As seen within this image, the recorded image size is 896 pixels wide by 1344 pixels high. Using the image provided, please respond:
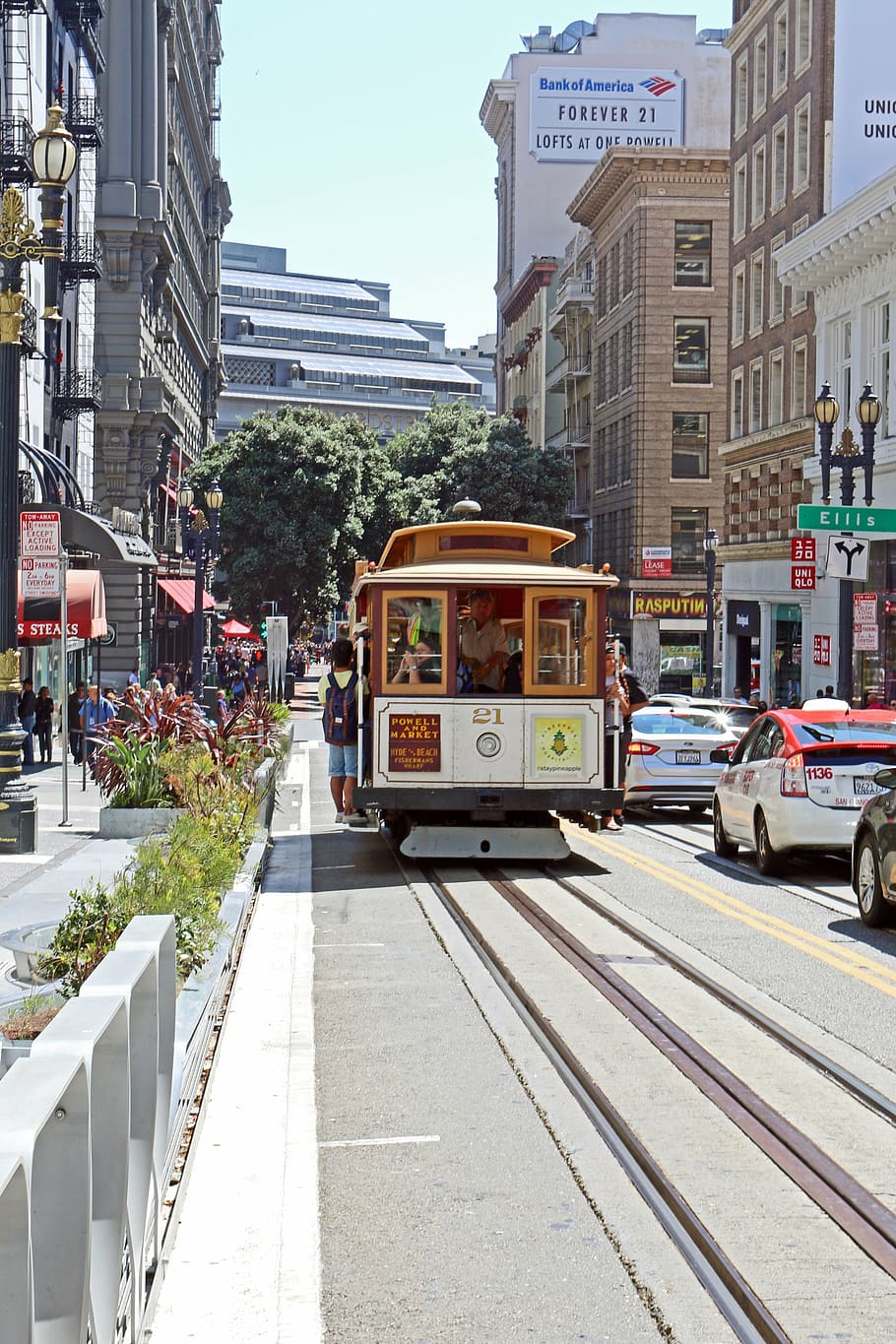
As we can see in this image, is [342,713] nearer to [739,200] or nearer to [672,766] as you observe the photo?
[672,766]

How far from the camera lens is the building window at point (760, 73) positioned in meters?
52.9

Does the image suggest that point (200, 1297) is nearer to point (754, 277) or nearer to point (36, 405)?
point (36, 405)

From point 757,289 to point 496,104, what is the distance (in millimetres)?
66360

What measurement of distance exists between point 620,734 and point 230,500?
52714 millimetres

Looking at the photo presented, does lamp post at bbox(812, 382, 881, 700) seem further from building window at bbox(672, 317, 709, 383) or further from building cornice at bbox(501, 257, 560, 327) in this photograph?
building cornice at bbox(501, 257, 560, 327)

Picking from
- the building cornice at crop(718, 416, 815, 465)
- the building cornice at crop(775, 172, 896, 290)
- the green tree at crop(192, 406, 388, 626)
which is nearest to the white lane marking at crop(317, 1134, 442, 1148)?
the building cornice at crop(775, 172, 896, 290)

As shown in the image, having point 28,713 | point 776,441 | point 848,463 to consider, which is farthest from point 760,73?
point 28,713

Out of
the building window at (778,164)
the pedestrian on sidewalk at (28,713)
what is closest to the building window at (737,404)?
the building window at (778,164)

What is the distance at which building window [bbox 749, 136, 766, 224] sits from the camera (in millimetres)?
53250

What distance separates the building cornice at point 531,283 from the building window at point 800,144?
4412cm

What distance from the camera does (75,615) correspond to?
104 ft

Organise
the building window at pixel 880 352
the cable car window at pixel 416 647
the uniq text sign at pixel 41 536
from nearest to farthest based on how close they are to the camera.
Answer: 1. the cable car window at pixel 416 647
2. the uniq text sign at pixel 41 536
3. the building window at pixel 880 352

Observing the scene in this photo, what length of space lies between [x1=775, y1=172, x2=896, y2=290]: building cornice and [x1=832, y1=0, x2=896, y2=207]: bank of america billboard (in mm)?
1479

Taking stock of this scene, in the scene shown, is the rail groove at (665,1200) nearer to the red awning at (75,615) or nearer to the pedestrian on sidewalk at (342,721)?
the pedestrian on sidewalk at (342,721)
